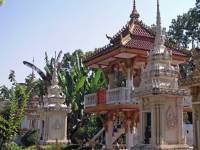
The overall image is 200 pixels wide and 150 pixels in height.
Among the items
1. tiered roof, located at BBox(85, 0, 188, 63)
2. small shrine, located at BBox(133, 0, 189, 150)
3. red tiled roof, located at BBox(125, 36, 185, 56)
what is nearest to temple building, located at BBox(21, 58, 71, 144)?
tiered roof, located at BBox(85, 0, 188, 63)

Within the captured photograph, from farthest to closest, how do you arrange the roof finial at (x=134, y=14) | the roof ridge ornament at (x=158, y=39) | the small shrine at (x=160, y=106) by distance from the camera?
the roof finial at (x=134, y=14), the roof ridge ornament at (x=158, y=39), the small shrine at (x=160, y=106)

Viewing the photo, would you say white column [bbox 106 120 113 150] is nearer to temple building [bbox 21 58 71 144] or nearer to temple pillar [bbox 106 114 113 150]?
temple pillar [bbox 106 114 113 150]

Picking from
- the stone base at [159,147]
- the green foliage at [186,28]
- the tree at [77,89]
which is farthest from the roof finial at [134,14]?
the green foliage at [186,28]

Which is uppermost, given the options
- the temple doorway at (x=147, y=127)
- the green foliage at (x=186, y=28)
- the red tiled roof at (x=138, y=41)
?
the green foliage at (x=186, y=28)

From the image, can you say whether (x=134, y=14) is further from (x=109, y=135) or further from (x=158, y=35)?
(x=109, y=135)

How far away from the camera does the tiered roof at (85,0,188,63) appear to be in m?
20.3

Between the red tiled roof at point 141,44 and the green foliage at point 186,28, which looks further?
the green foliage at point 186,28

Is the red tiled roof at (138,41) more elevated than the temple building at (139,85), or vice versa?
the red tiled roof at (138,41)

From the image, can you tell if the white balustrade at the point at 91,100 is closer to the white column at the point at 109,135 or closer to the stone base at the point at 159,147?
the white column at the point at 109,135

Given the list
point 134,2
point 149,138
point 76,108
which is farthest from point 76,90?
point 149,138

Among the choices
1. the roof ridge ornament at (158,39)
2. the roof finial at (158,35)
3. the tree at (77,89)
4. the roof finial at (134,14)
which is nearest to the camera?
the roof ridge ornament at (158,39)

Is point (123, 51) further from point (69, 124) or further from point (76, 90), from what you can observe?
point (69, 124)

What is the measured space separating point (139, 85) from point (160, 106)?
20.9 ft

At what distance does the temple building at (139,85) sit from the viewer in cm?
1423
